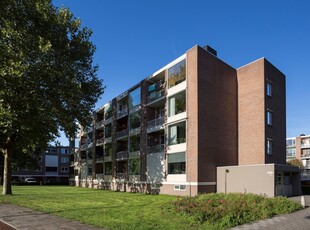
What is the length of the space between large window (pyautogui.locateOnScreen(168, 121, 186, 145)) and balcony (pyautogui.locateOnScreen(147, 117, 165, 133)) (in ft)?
5.42

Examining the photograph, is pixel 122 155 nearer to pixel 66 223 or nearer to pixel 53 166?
pixel 66 223

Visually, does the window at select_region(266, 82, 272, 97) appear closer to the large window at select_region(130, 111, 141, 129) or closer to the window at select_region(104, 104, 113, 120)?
the large window at select_region(130, 111, 141, 129)

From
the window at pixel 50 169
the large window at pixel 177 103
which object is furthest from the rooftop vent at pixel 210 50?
the window at pixel 50 169

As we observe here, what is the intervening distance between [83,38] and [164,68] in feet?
32.3

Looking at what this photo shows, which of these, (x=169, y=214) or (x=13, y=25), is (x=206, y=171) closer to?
(x=169, y=214)

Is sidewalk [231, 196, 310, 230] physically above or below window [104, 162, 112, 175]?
above

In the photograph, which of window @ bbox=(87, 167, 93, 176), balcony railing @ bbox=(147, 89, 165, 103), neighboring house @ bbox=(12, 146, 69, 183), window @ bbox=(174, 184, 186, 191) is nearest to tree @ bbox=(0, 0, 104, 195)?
balcony railing @ bbox=(147, 89, 165, 103)

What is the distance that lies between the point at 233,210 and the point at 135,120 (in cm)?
2767

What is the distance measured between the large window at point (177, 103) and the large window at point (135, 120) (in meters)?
6.81

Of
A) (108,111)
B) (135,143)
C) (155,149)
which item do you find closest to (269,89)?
(155,149)

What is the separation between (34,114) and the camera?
26.4 metres

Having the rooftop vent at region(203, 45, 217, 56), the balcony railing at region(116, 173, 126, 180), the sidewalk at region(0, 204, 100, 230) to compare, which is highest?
the rooftop vent at region(203, 45, 217, 56)

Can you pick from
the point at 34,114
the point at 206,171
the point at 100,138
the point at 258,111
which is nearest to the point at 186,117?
the point at 206,171

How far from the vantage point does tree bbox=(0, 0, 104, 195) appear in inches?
942
